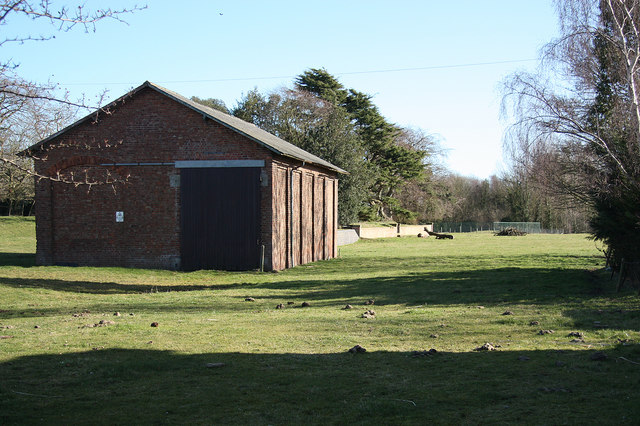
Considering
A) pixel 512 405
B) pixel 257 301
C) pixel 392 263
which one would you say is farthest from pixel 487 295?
pixel 392 263

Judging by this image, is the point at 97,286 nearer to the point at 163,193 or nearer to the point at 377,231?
the point at 163,193

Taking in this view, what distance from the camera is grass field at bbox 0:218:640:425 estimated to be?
6.06 meters

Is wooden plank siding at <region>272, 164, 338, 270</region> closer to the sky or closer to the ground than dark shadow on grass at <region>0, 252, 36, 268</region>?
closer to the sky

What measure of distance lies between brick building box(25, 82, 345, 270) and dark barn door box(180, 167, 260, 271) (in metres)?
0.04

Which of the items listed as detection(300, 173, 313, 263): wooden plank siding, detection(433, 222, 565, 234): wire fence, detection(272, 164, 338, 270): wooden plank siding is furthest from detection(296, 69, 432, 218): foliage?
detection(300, 173, 313, 263): wooden plank siding

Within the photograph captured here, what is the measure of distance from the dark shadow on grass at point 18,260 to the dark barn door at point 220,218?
7.21m

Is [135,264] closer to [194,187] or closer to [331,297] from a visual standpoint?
[194,187]

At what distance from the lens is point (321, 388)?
6898 mm

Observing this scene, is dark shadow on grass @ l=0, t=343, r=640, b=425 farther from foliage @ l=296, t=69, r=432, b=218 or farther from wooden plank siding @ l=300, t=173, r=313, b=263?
foliage @ l=296, t=69, r=432, b=218

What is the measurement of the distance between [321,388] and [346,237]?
4106 centimetres

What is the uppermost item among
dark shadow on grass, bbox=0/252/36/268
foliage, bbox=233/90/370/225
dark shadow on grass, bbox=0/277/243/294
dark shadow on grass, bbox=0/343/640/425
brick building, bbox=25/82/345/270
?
foliage, bbox=233/90/370/225

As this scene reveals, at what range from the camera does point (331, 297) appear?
54.9 ft

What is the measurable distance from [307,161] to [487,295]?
1362 centimetres

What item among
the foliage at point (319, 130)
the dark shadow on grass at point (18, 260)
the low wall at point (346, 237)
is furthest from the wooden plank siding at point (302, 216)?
the foliage at point (319, 130)
